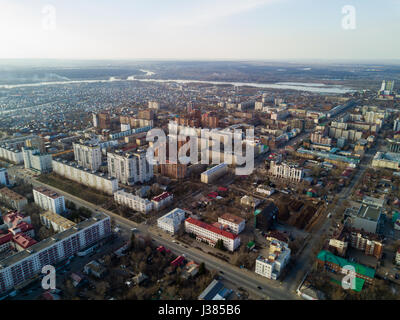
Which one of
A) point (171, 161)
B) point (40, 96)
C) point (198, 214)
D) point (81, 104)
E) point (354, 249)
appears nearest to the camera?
point (354, 249)

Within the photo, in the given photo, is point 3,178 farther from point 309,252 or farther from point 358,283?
point 358,283

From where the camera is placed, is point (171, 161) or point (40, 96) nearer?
point (171, 161)

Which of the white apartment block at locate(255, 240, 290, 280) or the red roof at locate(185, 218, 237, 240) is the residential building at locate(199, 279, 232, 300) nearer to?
the white apartment block at locate(255, 240, 290, 280)

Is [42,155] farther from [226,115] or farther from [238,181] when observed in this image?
[226,115]

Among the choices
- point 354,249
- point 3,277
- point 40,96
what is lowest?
point 354,249

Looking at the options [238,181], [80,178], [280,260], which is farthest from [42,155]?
[280,260]

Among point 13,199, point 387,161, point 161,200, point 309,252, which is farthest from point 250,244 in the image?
point 387,161
